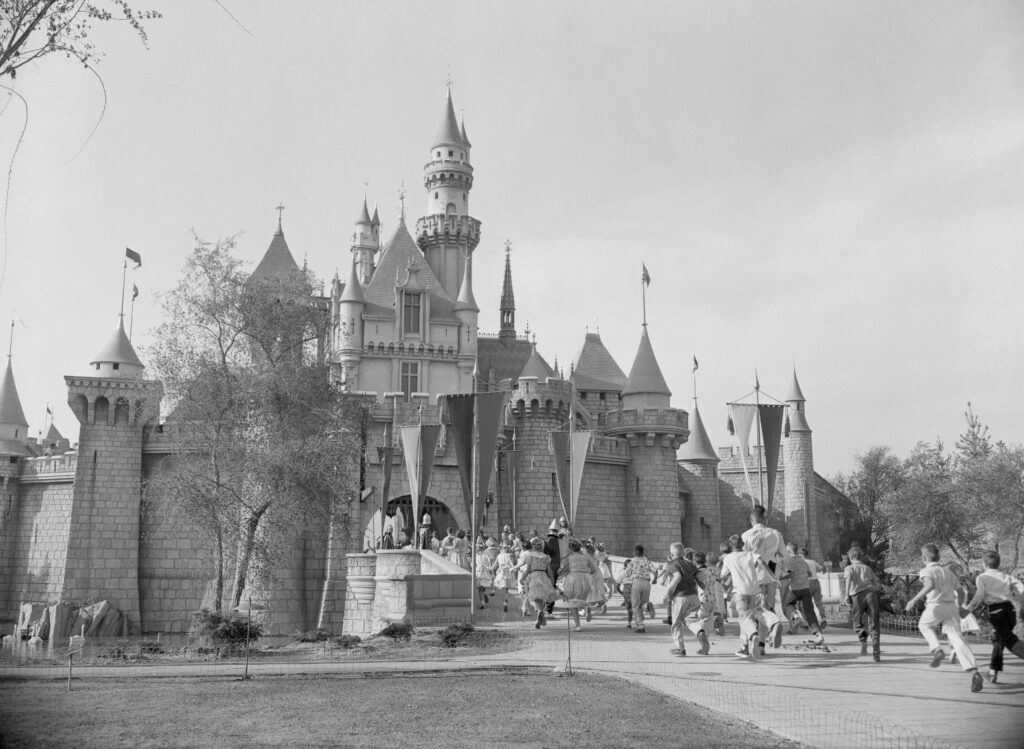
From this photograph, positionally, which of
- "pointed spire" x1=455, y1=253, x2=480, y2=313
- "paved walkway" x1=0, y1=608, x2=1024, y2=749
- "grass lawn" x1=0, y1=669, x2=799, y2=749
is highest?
"pointed spire" x1=455, y1=253, x2=480, y2=313

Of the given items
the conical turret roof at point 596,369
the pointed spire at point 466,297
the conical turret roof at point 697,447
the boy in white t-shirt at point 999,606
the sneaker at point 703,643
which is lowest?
the sneaker at point 703,643

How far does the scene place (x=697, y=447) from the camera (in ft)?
150

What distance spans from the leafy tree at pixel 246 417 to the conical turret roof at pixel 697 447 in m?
23.2

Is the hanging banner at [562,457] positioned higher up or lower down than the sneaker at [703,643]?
higher up

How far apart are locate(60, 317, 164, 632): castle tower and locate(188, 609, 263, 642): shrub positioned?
14.1m

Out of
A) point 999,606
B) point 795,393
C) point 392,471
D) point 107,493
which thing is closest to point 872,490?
point 795,393

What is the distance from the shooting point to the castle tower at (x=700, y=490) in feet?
145

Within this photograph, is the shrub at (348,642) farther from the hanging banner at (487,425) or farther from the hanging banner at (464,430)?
the hanging banner at (487,425)

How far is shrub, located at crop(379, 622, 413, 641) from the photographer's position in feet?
54.6

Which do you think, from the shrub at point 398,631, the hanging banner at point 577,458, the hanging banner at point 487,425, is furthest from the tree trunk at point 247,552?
the shrub at point 398,631

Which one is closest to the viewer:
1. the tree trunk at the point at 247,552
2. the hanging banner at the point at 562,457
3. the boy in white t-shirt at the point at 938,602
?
the boy in white t-shirt at the point at 938,602

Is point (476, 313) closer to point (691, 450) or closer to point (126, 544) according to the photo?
point (691, 450)

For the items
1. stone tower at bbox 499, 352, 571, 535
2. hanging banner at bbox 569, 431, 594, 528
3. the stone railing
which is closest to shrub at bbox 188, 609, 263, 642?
hanging banner at bbox 569, 431, 594, 528

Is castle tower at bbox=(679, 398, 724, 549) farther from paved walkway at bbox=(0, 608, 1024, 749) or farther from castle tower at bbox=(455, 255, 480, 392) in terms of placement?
paved walkway at bbox=(0, 608, 1024, 749)
